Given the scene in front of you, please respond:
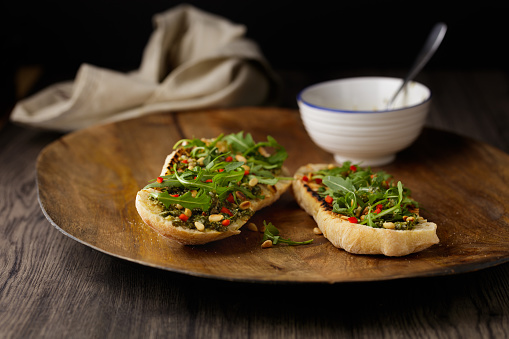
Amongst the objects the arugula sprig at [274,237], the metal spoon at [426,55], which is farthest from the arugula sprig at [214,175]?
the metal spoon at [426,55]

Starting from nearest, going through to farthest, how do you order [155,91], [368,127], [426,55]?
[368,127]
[426,55]
[155,91]

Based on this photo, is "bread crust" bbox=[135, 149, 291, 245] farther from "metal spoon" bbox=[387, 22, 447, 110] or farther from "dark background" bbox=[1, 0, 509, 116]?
"dark background" bbox=[1, 0, 509, 116]

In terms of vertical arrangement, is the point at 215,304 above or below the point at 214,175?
below

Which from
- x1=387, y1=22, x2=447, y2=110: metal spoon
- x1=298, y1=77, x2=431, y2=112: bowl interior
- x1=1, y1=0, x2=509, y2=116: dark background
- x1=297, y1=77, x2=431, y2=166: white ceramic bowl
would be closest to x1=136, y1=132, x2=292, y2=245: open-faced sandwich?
x1=297, y1=77, x2=431, y2=166: white ceramic bowl

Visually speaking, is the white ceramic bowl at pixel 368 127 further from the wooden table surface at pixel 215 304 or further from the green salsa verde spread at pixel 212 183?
the wooden table surface at pixel 215 304

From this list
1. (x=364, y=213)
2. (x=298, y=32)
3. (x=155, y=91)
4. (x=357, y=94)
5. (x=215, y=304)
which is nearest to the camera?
(x=215, y=304)

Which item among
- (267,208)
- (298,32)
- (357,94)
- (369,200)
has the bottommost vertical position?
(298,32)

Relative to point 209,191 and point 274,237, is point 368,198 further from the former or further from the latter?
point 209,191

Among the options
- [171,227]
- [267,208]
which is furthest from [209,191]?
[267,208]
